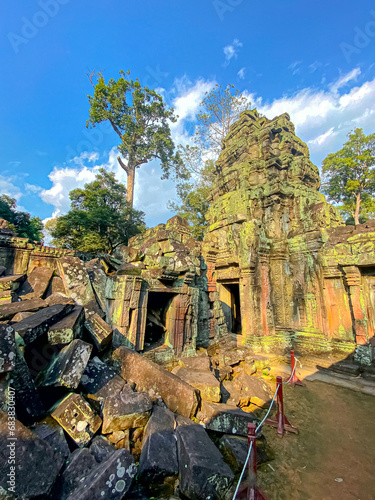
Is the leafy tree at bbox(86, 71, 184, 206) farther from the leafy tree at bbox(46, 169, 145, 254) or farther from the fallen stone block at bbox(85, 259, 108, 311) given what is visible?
the fallen stone block at bbox(85, 259, 108, 311)

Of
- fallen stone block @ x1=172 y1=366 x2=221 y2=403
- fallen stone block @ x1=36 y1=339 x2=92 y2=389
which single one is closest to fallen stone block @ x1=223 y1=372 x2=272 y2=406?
fallen stone block @ x1=172 y1=366 x2=221 y2=403

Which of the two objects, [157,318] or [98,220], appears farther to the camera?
[98,220]

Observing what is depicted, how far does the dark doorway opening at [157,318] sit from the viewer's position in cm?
620

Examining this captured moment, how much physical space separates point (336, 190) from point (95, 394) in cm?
2394

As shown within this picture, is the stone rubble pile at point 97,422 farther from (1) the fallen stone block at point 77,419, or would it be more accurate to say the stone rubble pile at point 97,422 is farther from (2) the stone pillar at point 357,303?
(2) the stone pillar at point 357,303

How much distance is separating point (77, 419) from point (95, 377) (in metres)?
0.70

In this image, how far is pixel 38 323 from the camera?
8.84 ft

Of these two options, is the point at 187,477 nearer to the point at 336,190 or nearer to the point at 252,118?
the point at 252,118

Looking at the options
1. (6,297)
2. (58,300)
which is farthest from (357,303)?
(6,297)

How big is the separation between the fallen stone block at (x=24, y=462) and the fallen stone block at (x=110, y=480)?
254 millimetres

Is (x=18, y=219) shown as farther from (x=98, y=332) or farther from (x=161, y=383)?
(x=161, y=383)

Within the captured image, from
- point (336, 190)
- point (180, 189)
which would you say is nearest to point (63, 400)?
point (180, 189)

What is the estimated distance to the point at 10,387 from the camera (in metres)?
2.00

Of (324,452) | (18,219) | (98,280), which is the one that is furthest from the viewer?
(18,219)
